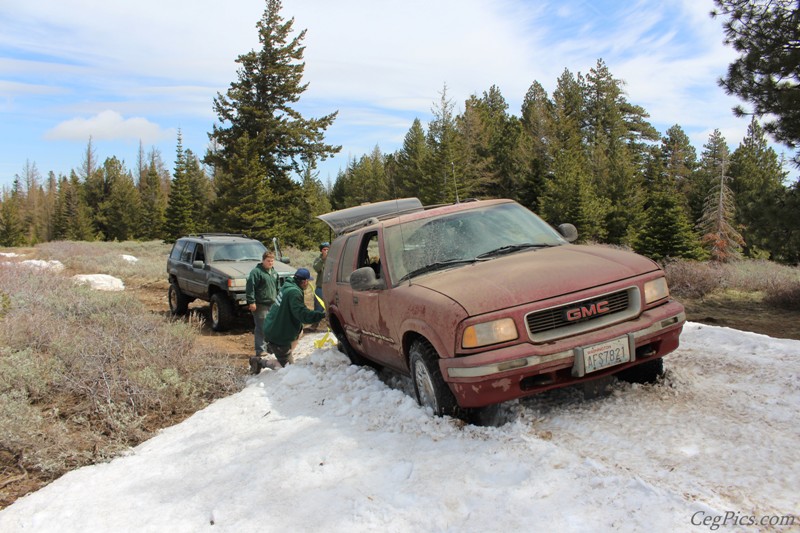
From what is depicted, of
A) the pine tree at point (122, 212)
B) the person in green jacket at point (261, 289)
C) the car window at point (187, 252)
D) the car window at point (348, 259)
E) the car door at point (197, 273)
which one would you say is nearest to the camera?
the car window at point (348, 259)

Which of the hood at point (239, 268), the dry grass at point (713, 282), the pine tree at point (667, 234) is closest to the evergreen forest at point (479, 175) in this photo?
the pine tree at point (667, 234)

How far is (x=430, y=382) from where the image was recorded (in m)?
4.10

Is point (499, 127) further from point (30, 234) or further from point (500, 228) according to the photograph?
point (30, 234)

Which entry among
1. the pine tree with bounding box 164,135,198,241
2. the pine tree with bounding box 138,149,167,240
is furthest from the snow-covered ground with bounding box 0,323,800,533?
the pine tree with bounding box 138,149,167,240

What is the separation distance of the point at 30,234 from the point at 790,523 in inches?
3681

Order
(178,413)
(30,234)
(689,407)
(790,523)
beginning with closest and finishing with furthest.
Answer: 1. (790,523)
2. (689,407)
3. (178,413)
4. (30,234)

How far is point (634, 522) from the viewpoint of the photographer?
2.56 m

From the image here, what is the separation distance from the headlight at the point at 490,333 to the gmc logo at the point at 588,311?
1.46ft

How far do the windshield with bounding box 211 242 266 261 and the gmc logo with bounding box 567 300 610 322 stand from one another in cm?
948

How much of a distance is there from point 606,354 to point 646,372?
1.08 meters

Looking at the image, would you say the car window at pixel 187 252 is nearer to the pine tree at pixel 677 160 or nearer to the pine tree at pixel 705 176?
the pine tree at pixel 705 176

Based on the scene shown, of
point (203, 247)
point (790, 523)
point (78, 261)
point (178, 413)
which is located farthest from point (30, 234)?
point (790, 523)

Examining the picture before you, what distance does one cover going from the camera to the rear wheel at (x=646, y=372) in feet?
14.7

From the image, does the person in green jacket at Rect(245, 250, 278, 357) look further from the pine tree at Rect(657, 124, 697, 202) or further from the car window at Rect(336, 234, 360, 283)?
the pine tree at Rect(657, 124, 697, 202)
